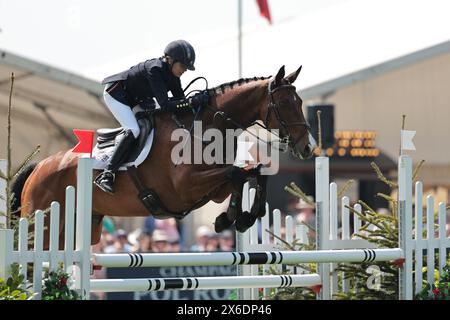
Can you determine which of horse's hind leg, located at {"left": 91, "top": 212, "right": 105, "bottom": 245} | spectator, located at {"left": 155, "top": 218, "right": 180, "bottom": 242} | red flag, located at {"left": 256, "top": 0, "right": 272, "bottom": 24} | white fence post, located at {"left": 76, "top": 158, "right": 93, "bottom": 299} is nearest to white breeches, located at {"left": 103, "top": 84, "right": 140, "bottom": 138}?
horse's hind leg, located at {"left": 91, "top": 212, "right": 105, "bottom": 245}

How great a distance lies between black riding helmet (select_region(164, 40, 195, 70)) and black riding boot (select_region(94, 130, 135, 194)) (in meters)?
0.62

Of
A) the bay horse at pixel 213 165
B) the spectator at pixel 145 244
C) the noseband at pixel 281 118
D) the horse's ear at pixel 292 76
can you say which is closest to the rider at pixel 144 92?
the bay horse at pixel 213 165

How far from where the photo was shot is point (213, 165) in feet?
22.8

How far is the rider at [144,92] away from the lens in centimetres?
705

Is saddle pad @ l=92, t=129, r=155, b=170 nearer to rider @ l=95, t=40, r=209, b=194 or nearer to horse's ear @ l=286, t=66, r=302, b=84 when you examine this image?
rider @ l=95, t=40, r=209, b=194

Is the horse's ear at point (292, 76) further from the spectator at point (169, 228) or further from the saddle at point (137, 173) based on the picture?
the spectator at point (169, 228)

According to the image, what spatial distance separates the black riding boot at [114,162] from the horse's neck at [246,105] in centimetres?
68

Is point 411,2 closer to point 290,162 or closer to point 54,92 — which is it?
point 290,162

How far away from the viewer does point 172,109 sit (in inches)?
279

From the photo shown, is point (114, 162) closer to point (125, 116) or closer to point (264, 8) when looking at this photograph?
point (125, 116)

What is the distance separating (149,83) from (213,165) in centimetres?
73

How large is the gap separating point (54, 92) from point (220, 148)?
1143 centimetres

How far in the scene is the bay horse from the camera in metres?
6.88
